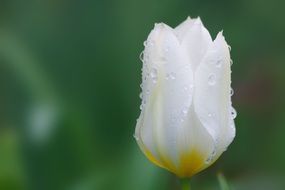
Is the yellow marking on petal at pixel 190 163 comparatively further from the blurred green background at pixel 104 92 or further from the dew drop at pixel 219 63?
the blurred green background at pixel 104 92

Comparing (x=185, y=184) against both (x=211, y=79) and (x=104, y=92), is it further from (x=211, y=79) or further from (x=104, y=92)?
Result: (x=104, y=92)

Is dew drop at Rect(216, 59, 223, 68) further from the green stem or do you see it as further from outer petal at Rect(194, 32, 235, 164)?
the green stem

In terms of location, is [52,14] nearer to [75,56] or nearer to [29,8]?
[29,8]

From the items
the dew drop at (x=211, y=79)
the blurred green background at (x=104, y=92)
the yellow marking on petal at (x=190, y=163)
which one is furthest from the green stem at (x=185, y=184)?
the blurred green background at (x=104, y=92)

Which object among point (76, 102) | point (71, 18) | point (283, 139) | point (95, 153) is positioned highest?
point (71, 18)

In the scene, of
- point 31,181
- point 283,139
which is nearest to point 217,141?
point 31,181

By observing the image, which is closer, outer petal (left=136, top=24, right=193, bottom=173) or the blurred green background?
outer petal (left=136, top=24, right=193, bottom=173)

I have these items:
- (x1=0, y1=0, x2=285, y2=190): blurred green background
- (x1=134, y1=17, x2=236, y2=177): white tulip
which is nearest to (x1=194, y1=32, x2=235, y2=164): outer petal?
(x1=134, y1=17, x2=236, y2=177): white tulip

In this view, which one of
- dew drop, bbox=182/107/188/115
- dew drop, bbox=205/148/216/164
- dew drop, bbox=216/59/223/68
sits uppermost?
dew drop, bbox=216/59/223/68
